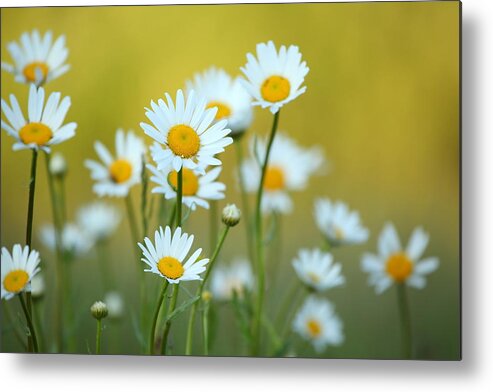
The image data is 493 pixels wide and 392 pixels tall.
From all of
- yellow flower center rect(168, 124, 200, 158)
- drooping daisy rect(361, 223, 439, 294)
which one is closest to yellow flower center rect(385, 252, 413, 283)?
drooping daisy rect(361, 223, 439, 294)

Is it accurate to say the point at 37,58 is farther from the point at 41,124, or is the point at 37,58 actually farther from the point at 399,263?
the point at 399,263

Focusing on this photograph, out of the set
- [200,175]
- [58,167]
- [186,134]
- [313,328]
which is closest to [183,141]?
[186,134]

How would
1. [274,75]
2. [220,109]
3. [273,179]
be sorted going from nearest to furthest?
[274,75]
[220,109]
[273,179]

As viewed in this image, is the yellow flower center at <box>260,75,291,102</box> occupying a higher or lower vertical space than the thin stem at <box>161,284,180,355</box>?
higher

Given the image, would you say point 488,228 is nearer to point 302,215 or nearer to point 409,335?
point 409,335

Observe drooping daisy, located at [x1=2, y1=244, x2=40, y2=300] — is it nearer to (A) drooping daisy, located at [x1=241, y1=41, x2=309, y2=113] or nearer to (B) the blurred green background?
(B) the blurred green background

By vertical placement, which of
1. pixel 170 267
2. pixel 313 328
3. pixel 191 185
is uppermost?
pixel 191 185

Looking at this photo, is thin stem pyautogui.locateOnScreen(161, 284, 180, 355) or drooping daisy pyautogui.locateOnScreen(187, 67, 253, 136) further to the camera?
drooping daisy pyautogui.locateOnScreen(187, 67, 253, 136)
